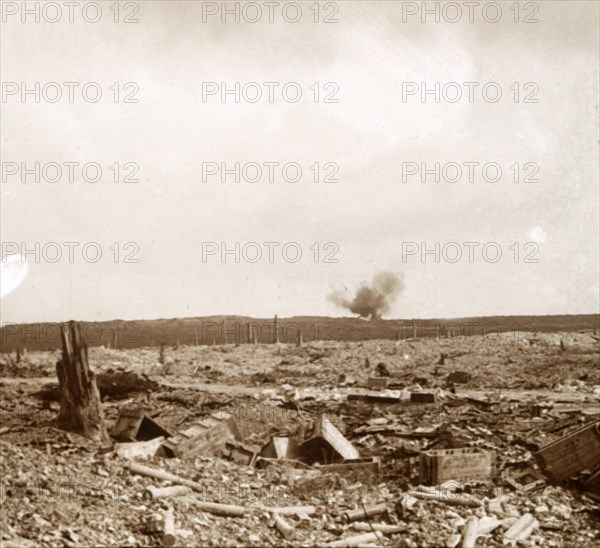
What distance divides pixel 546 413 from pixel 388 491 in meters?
7.51

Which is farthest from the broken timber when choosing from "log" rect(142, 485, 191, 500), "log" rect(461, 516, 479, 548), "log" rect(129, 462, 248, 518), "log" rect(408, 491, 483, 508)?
"log" rect(461, 516, 479, 548)

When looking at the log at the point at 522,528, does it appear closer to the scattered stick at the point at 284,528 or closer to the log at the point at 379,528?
the log at the point at 379,528

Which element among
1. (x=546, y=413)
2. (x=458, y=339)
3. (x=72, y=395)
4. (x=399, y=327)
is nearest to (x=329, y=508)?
(x=72, y=395)

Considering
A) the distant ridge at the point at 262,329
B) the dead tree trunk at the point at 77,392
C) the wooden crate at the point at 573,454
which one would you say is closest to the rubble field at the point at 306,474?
the wooden crate at the point at 573,454

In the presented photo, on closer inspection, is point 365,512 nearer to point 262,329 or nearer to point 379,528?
→ point 379,528

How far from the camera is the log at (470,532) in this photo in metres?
6.88

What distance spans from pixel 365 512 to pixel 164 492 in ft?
8.33

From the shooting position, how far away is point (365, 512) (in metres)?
7.70

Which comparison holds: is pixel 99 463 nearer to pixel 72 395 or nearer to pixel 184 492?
pixel 184 492

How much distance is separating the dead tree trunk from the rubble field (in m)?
0.34

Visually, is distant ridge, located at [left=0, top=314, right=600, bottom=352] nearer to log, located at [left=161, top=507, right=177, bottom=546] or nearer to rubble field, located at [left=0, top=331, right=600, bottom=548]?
rubble field, located at [left=0, top=331, right=600, bottom=548]

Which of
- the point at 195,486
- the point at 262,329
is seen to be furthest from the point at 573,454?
the point at 262,329

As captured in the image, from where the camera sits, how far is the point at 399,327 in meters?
66.7

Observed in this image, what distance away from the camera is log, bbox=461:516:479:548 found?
6.88 meters
